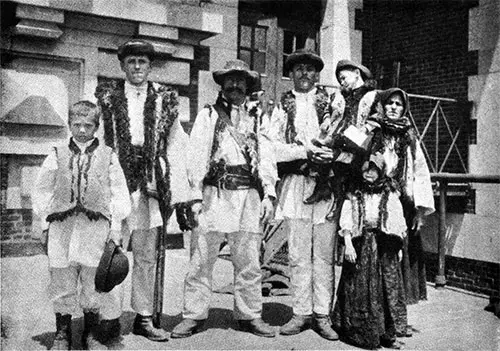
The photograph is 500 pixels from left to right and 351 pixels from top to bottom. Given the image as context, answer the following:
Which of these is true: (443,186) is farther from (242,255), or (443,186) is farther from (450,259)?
(242,255)

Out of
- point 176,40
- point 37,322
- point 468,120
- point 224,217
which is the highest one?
point 176,40

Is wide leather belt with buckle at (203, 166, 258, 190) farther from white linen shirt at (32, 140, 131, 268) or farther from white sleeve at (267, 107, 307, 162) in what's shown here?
white linen shirt at (32, 140, 131, 268)

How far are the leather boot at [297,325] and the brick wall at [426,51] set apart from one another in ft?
15.4

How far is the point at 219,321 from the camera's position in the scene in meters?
4.59

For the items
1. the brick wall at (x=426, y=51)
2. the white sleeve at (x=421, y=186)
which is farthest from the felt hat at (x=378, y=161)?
the brick wall at (x=426, y=51)

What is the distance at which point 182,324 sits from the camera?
4.13m

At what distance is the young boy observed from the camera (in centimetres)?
363

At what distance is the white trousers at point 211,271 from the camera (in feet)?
13.6

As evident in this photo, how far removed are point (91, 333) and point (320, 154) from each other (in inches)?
85.5

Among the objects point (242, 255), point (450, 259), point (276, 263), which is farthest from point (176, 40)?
point (450, 259)

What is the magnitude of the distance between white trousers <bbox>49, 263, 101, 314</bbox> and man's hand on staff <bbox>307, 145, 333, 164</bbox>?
187 centimetres

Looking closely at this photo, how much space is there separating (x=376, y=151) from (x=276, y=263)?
2.89 meters

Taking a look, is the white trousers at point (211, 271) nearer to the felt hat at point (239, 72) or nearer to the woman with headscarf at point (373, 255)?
the woman with headscarf at point (373, 255)

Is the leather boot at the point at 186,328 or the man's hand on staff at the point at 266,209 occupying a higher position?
the man's hand on staff at the point at 266,209
